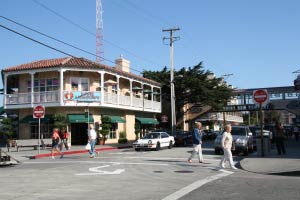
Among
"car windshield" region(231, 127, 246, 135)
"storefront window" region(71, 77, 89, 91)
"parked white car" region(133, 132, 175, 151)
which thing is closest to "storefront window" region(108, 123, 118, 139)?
"storefront window" region(71, 77, 89, 91)

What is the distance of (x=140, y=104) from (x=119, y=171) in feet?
103

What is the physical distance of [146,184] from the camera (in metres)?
11.9

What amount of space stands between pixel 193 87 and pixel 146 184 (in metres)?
45.1

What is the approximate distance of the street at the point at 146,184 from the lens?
10.0 m

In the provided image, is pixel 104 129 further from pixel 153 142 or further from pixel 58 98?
pixel 153 142

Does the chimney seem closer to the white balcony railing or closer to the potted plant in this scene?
the white balcony railing

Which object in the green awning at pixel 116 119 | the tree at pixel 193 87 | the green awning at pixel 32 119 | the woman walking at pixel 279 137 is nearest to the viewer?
the woman walking at pixel 279 137

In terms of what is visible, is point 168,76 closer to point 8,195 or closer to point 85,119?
point 85,119

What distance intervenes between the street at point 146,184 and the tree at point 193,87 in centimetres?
4042

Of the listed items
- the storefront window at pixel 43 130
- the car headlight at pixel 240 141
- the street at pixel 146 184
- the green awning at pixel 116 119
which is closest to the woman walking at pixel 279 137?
the car headlight at pixel 240 141

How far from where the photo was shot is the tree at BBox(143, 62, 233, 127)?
2219 inches

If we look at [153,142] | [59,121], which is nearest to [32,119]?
[59,121]

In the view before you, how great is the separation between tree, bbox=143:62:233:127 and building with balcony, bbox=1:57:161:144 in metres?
15.4

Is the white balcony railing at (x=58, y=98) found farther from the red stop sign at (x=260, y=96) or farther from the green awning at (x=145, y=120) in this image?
the red stop sign at (x=260, y=96)
